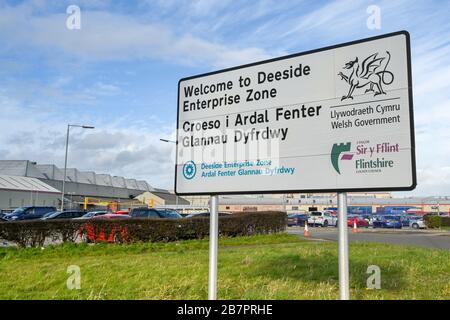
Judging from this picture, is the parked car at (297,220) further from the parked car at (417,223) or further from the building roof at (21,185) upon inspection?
the building roof at (21,185)

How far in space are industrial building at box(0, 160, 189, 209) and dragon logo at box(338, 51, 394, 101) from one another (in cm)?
4650

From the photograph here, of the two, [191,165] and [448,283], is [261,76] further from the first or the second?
[448,283]

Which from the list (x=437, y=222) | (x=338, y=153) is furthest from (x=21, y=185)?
(x=338, y=153)

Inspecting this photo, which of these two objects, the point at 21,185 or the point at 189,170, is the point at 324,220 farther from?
the point at 21,185

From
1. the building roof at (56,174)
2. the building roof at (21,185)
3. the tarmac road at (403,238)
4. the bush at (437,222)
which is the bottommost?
the tarmac road at (403,238)

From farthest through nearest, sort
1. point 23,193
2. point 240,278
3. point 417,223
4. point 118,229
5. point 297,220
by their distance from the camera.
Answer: point 23,193 < point 297,220 < point 417,223 < point 118,229 < point 240,278

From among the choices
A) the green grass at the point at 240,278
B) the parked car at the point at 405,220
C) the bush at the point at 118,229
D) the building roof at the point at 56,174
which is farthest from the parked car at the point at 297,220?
the building roof at the point at 56,174

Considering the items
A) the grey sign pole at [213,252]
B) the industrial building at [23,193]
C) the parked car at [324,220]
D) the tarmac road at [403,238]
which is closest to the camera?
the grey sign pole at [213,252]

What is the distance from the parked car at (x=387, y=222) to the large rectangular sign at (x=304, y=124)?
40.1 m

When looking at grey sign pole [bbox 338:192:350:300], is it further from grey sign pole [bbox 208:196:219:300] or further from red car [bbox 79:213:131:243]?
red car [bbox 79:213:131:243]

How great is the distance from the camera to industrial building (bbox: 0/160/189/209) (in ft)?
211

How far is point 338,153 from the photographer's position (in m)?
4.35

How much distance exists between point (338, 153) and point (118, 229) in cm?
1235

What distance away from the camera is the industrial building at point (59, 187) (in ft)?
211
